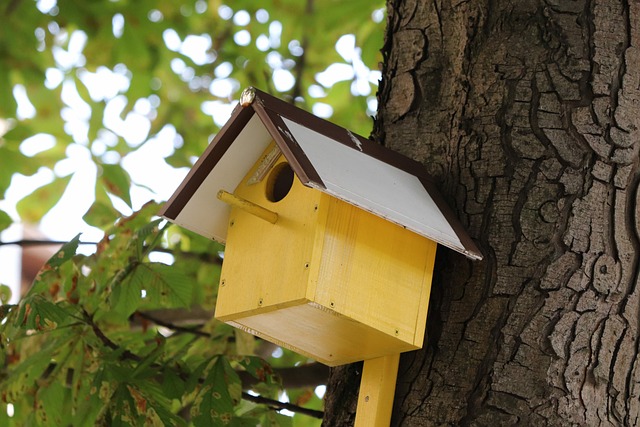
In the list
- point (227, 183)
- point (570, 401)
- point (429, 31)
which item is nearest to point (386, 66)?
point (429, 31)

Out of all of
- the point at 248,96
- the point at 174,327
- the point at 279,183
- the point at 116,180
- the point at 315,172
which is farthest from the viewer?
the point at 116,180

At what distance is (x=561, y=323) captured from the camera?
167 cm

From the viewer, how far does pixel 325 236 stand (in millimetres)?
1663

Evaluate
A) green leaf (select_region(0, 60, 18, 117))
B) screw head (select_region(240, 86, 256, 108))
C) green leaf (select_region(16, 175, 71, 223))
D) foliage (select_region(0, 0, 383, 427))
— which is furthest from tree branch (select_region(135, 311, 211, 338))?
green leaf (select_region(0, 60, 18, 117))

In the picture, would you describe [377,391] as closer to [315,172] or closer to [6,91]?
[315,172]

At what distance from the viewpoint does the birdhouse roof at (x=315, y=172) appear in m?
1.62

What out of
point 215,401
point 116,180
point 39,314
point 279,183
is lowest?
point 215,401

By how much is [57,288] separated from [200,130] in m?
2.87

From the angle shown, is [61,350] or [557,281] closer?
[557,281]

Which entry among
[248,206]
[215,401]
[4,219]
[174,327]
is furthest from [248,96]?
[4,219]

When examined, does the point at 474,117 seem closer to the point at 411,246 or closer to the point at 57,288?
the point at 411,246

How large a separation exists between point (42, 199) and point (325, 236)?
9.06 ft

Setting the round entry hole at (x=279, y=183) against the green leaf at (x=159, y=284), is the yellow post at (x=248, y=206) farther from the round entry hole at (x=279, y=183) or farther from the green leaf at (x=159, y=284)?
the green leaf at (x=159, y=284)

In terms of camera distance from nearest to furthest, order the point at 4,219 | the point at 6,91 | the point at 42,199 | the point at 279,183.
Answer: the point at 279,183
the point at 4,219
the point at 42,199
the point at 6,91
